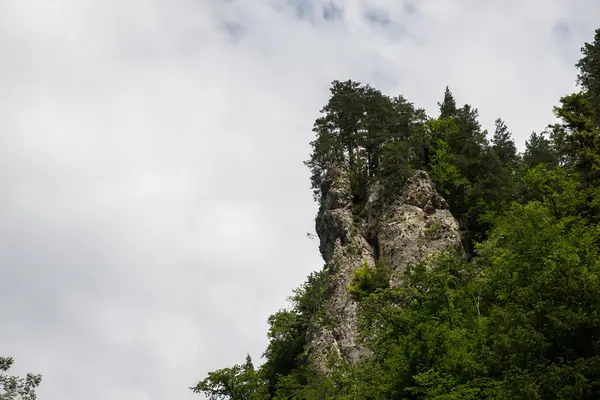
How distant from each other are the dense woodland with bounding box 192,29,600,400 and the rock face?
157 centimetres

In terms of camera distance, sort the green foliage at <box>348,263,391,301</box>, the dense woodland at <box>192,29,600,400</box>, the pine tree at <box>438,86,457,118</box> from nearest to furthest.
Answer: the dense woodland at <box>192,29,600,400</box> < the green foliage at <box>348,263,391,301</box> < the pine tree at <box>438,86,457,118</box>

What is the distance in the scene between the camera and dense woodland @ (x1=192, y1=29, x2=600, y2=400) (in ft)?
61.4

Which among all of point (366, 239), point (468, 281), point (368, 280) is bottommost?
point (468, 281)

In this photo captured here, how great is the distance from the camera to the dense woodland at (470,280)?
1872 cm

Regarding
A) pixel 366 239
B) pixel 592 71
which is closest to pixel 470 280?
pixel 366 239

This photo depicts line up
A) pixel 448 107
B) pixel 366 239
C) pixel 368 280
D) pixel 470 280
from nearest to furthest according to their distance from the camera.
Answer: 1. pixel 470 280
2. pixel 368 280
3. pixel 366 239
4. pixel 448 107

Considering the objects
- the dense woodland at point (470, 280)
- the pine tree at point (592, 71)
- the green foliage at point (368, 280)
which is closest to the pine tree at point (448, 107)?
the dense woodland at point (470, 280)

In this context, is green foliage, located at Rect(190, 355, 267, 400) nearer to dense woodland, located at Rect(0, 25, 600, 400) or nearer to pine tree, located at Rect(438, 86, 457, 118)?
dense woodland, located at Rect(0, 25, 600, 400)

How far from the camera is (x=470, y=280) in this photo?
31.4m

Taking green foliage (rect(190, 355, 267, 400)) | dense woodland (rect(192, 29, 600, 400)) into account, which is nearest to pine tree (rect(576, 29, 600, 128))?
dense woodland (rect(192, 29, 600, 400))

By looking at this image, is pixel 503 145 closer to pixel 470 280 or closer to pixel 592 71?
pixel 592 71

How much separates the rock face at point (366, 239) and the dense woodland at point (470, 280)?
1573 mm

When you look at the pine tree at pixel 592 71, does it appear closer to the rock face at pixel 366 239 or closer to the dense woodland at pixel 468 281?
the dense woodland at pixel 468 281

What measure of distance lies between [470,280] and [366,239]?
18.6 m
